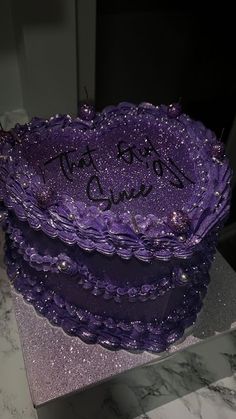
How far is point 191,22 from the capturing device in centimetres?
98

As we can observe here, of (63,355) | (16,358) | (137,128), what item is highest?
(137,128)

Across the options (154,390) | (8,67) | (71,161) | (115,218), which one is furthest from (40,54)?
(154,390)

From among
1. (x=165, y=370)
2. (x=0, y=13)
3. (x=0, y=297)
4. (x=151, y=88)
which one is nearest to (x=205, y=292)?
(x=165, y=370)

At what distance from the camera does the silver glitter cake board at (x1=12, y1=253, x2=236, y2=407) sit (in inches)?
21.9

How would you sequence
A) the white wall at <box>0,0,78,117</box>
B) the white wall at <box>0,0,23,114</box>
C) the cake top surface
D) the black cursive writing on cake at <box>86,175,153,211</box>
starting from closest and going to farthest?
the cake top surface
the black cursive writing on cake at <box>86,175,153,211</box>
the white wall at <box>0,0,78,117</box>
the white wall at <box>0,0,23,114</box>

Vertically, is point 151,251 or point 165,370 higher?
point 151,251

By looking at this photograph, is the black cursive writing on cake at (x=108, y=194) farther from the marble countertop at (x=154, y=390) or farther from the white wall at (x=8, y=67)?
the white wall at (x=8, y=67)

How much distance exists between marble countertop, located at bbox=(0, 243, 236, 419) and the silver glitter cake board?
0.07 feet

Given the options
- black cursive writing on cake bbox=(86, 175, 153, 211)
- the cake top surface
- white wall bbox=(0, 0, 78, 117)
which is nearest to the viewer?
the cake top surface

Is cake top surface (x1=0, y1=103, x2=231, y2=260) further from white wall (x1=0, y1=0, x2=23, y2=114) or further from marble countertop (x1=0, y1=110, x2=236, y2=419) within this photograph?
white wall (x1=0, y1=0, x2=23, y2=114)

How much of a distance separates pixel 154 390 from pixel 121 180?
0.34 m

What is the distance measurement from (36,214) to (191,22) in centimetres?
70

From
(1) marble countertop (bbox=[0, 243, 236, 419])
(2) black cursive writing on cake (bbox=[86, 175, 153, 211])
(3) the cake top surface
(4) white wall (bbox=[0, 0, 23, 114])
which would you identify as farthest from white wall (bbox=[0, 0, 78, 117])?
(1) marble countertop (bbox=[0, 243, 236, 419])

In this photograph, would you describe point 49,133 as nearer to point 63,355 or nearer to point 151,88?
point 63,355
